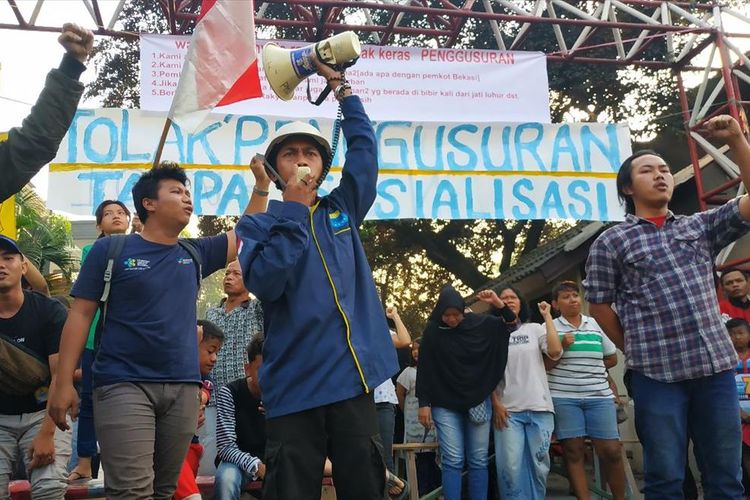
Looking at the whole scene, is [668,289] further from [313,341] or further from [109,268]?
[109,268]

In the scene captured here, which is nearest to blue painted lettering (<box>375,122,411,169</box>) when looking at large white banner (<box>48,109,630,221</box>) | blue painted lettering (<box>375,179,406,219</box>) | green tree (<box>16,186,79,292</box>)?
large white banner (<box>48,109,630,221</box>)

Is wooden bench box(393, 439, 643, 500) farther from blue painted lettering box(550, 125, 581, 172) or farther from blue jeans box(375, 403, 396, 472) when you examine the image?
blue painted lettering box(550, 125, 581, 172)

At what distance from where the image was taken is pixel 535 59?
7129 millimetres

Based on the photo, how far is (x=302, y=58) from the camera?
292 cm

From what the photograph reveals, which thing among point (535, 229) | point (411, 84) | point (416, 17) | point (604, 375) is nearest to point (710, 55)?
point (411, 84)

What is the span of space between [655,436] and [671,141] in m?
12.6

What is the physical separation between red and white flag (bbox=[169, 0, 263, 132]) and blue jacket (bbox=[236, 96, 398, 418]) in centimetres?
146

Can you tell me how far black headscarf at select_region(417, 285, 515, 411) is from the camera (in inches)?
230

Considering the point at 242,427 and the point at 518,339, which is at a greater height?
the point at 518,339

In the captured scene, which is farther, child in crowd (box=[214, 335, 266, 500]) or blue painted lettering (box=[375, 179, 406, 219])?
blue painted lettering (box=[375, 179, 406, 219])

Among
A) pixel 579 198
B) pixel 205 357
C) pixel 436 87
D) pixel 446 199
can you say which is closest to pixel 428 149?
pixel 446 199

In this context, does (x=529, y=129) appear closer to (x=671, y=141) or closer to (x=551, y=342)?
(x=551, y=342)

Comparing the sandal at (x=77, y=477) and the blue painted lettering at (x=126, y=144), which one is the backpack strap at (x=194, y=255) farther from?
the blue painted lettering at (x=126, y=144)

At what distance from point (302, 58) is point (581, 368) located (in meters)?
3.90
